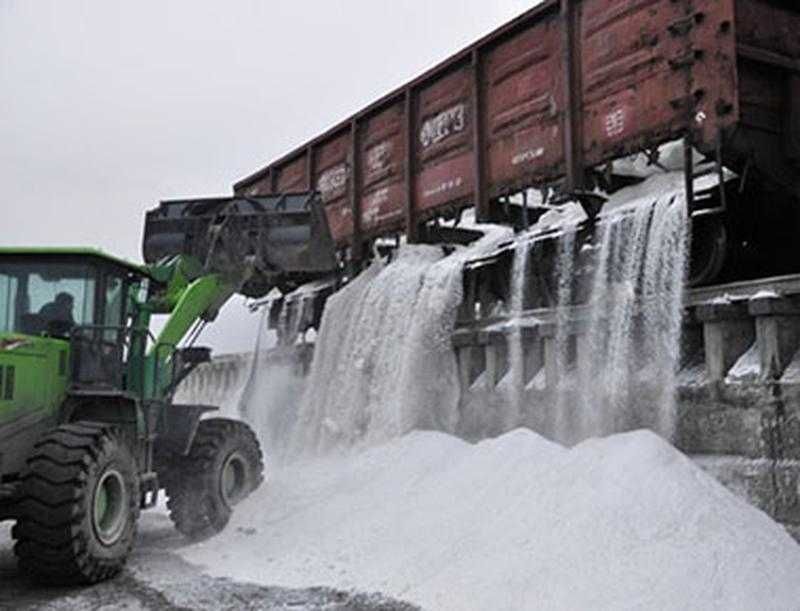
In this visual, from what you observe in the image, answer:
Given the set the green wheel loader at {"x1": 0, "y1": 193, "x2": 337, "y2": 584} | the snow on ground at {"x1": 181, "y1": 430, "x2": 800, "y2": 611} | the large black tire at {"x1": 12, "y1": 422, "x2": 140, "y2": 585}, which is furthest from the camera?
the green wheel loader at {"x1": 0, "y1": 193, "x2": 337, "y2": 584}

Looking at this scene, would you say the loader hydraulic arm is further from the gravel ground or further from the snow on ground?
the gravel ground

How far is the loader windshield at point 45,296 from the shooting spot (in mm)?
6332

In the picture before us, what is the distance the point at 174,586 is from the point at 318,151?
8.25 meters

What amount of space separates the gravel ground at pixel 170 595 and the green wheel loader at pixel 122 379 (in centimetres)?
17

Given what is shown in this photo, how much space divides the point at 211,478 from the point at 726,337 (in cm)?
439

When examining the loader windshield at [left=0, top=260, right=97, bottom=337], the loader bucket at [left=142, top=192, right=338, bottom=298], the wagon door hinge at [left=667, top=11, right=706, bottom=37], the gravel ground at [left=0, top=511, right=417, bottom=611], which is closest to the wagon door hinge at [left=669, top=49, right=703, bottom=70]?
the wagon door hinge at [left=667, top=11, right=706, bottom=37]

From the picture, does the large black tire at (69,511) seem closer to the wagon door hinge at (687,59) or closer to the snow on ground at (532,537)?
the snow on ground at (532,537)

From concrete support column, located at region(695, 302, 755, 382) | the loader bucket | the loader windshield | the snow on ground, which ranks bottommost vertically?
the snow on ground

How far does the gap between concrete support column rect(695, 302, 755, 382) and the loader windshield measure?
4544 millimetres

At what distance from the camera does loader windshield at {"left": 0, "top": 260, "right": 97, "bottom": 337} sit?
6332mm

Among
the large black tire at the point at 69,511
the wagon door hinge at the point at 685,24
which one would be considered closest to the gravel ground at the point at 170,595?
the large black tire at the point at 69,511

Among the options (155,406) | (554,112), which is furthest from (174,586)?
(554,112)

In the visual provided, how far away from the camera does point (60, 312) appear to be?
641 cm

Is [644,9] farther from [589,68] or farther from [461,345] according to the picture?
[461,345]
